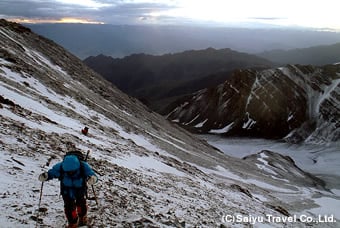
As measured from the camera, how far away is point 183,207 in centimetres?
1579

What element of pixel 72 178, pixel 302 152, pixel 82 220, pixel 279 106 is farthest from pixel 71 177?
pixel 279 106

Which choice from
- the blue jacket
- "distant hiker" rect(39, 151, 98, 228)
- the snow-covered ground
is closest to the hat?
"distant hiker" rect(39, 151, 98, 228)

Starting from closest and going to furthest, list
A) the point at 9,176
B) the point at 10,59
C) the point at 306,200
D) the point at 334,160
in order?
1. the point at 9,176
2. the point at 10,59
3. the point at 306,200
4. the point at 334,160

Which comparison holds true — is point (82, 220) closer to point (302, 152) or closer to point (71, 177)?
point (71, 177)

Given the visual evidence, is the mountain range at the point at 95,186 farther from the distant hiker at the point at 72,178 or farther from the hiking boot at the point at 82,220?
the distant hiker at the point at 72,178

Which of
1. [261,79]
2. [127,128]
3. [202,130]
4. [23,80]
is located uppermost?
[261,79]

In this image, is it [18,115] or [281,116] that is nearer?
[18,115]

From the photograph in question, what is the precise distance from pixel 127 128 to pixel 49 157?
24.4 m

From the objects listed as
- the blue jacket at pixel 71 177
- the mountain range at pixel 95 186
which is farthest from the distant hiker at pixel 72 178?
the mountain range at pixel 95 186

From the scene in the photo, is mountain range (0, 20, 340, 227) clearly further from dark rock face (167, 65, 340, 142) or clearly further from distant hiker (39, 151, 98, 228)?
dark rock face (167, 65, 340, 142)

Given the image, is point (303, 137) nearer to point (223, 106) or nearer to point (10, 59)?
point (223, 106)

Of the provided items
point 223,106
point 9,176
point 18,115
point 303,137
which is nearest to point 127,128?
point 18,115

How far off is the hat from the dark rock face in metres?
133

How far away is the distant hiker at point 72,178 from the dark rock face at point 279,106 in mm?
132462
